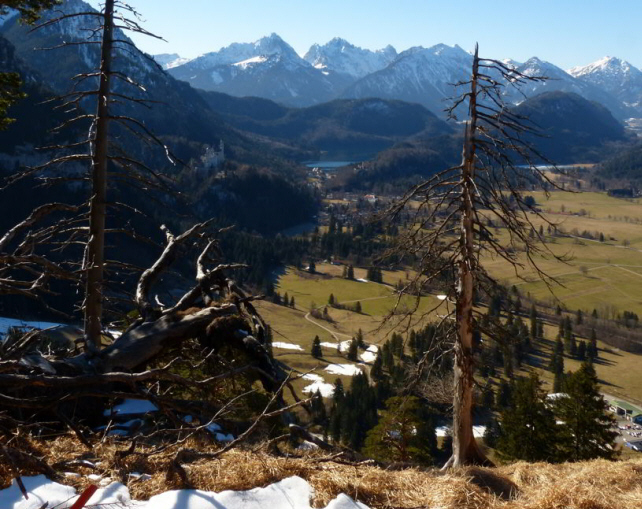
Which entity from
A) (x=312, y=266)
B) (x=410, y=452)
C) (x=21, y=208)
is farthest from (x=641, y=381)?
(x=21, y=208)

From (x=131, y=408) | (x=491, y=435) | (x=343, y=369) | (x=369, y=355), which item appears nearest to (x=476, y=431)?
(x=491, y=435)

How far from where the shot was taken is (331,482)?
5906 mm

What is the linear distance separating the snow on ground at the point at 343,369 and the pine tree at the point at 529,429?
5408 centimetres

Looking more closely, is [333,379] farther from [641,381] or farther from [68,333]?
[641,381]

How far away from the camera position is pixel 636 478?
25.8 ft

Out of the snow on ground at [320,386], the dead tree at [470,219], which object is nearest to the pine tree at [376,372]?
the snow on ground at [320,386]

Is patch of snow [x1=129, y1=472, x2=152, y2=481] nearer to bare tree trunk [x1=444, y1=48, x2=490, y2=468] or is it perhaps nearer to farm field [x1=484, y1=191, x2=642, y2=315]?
bare tree trunk [x1=444, y1=48, x2=490, y2=468]

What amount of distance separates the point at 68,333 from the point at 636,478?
9567cm


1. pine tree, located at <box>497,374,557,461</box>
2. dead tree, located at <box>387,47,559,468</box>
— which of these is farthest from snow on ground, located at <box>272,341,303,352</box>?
dead tree, located at <box>387,47,559,468</box>

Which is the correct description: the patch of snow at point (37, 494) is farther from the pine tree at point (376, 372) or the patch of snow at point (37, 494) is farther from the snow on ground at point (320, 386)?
the pine tree at point (376, 372)

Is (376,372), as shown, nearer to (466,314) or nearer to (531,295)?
(466,314)

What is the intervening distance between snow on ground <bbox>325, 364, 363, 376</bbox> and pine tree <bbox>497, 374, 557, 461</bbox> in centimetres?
5408

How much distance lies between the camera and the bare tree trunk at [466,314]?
11.4 metres

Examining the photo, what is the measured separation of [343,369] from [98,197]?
79.3 metres
